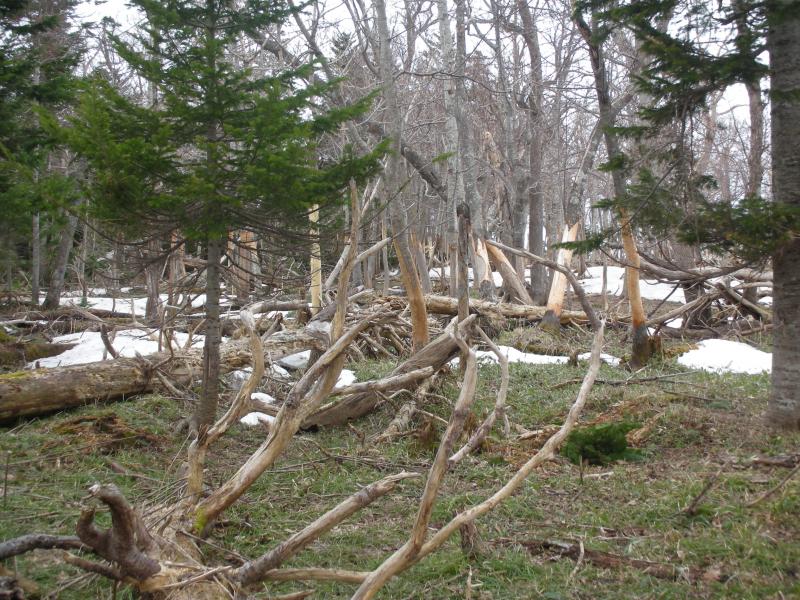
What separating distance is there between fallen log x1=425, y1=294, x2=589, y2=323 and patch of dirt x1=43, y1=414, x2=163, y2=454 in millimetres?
7109

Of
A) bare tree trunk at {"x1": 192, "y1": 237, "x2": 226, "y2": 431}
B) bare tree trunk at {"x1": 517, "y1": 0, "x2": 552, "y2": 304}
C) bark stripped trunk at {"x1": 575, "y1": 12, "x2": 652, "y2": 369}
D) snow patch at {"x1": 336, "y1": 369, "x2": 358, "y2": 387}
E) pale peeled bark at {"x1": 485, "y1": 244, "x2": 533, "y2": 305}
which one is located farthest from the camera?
pale peeled bark at {"x1": 485, "y1": 244, "x2": 533, "y2": 305}

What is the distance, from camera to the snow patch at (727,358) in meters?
9.21

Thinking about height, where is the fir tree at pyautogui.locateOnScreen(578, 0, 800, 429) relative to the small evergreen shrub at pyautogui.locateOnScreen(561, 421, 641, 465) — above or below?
above

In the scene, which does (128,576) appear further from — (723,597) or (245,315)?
(723,597)

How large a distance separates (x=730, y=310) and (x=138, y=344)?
38.0ft

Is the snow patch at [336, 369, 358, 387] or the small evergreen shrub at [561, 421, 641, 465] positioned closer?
the small evergreen shrub at [561, 421, 641, 465]

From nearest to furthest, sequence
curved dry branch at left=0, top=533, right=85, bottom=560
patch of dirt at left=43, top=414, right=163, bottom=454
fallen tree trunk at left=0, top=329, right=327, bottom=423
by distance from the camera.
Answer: curved dry branch at left=0, top=533, right=85, bottom=560 → patch of dirt at left=43, top=414, right=163, bottom=454 → fallen tree trunk at left=0, top=329, right=327, bottom=423

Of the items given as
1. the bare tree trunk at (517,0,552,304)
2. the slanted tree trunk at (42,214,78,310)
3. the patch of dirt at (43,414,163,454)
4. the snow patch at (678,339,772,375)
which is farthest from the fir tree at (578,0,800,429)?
the slanted tree trunk at (42,214,78,310)

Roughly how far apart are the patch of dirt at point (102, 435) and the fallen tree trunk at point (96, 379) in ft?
2.03

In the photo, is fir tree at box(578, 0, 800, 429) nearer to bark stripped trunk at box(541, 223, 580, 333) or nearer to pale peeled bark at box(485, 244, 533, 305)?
bark stripped trunk at box(541, 223, 580, 333)

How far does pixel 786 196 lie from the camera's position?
5199 mm

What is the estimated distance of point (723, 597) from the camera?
2.98 m

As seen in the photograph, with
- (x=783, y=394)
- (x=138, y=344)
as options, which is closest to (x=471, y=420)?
(x=783, y=394)

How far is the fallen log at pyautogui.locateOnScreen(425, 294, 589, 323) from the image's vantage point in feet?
41.1
